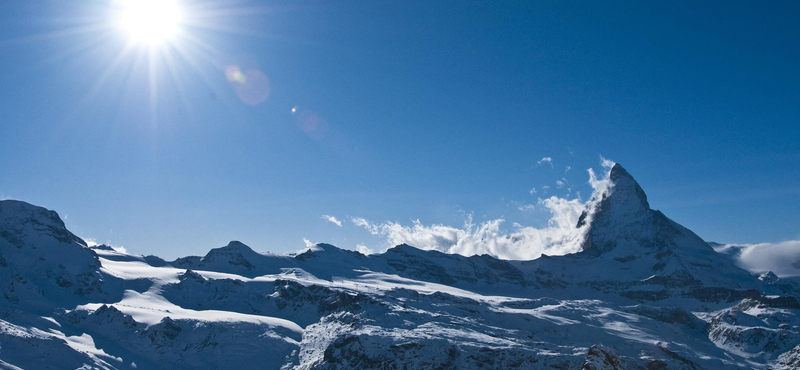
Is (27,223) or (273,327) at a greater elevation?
(27,223)

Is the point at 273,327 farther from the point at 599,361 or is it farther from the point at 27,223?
the point at 599,361

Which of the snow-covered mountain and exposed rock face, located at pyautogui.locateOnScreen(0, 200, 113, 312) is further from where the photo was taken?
exposed rock face, located at pyautogui.locateOnScreen(0, 200, 113, 312)

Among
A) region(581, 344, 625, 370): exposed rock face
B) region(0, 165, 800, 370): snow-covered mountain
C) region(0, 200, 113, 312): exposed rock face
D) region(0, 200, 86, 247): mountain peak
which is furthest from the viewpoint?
region(0, 200, 86, 247): mountain peak

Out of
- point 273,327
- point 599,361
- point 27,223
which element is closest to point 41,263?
point 27,223

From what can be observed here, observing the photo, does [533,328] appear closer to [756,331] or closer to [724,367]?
[724,367]

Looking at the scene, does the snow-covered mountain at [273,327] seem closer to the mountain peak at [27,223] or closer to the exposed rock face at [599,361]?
the mountain peak at [27,223]

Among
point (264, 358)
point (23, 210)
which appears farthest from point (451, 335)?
point (23, 210)

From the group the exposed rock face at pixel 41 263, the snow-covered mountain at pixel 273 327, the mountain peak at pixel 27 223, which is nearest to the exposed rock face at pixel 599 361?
the snow-covered mountain at pixel 273 327

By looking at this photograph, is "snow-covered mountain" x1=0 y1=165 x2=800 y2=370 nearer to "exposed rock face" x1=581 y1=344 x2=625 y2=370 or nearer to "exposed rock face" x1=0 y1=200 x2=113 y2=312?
"exposed rock face" x1=0 y1=200 x2=113 y2=312

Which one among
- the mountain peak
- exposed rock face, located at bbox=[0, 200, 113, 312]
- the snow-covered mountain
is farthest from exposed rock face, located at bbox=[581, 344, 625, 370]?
the mountain peak

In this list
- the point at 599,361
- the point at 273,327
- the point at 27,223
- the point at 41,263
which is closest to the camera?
the point at 599,361

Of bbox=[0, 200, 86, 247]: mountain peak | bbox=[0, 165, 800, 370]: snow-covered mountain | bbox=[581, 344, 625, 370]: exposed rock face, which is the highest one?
bbox=[0, 200, 86, 247]: mountain peak

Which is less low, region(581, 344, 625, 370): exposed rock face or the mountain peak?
the mountain peak

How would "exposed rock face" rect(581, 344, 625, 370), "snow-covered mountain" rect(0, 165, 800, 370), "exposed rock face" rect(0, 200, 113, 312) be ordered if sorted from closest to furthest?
"exposed rock face" rect(581, 344, 625, 370)
"snow-covered mountain" rect(0, 165, 800, 370)
"exposed rock face" rect(0, 200, 113, 312)
